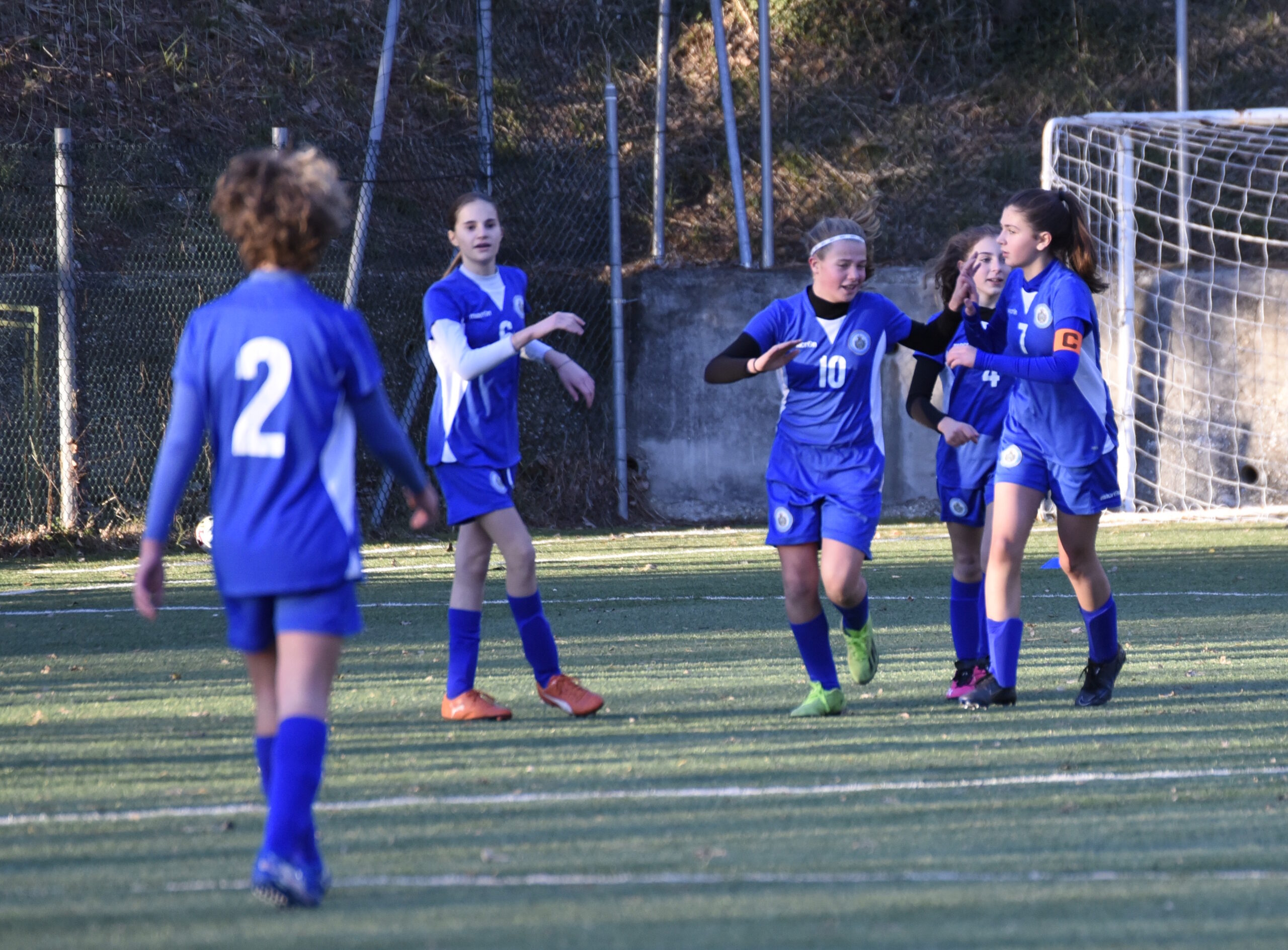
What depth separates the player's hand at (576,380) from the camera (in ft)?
15.9

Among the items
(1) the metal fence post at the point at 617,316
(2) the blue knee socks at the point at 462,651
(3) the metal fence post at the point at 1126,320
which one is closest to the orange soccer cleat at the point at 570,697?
(2) the blue knee socks at the point at 462,651

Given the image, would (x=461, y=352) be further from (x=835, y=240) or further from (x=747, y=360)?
(x=835, y=240)

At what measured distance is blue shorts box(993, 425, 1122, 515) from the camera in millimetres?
5031

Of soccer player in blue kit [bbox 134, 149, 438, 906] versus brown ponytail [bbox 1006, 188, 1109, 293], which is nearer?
soccer player in blue kit [bbox 134, 149, 438, 906]

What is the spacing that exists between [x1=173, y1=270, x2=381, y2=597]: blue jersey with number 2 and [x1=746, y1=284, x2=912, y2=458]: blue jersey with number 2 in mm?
2246

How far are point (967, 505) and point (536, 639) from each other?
5.49 ft

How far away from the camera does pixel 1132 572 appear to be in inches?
366

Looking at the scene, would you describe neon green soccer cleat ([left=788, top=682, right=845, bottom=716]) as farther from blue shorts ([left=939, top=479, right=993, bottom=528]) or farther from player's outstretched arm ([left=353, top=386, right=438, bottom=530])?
player's outstretched arm ([left=353, top=386, right=438, bottom=530])

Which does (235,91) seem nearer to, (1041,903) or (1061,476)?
(1061,476)

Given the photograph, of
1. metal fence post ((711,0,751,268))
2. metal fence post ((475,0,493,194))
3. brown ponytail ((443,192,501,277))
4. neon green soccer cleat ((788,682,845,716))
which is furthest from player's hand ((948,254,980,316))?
metal fence post ((711,0,751,268))

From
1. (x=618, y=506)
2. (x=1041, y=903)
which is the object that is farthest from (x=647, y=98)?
(x=1041, y=903)

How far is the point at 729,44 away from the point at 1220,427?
6.85 metres

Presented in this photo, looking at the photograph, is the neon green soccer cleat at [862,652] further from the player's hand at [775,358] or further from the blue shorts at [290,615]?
the blue shorts at [290,615]

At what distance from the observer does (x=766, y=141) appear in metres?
13.6
